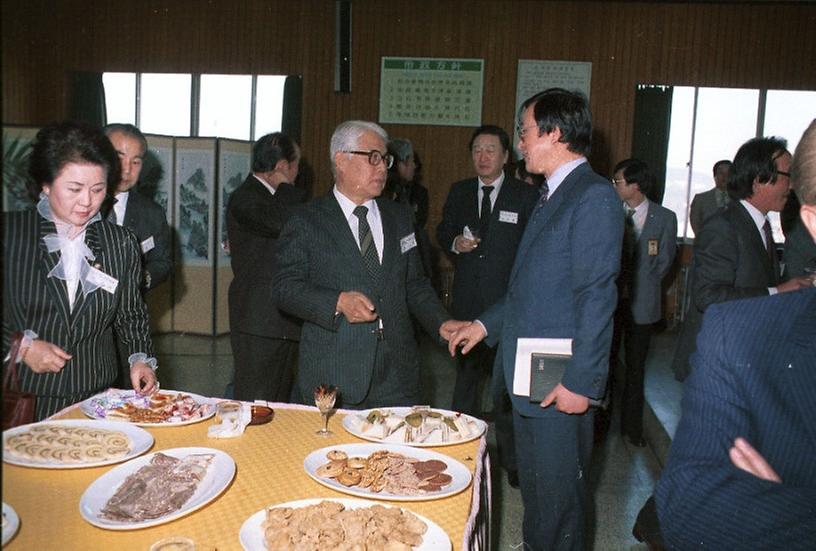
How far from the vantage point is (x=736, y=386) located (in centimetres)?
93

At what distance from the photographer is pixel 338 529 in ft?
3.72

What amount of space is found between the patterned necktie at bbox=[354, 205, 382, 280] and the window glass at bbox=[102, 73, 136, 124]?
7.22 metres

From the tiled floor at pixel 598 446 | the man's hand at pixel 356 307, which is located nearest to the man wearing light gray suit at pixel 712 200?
the tiled floor at pixel 598 446

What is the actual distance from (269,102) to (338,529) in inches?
314

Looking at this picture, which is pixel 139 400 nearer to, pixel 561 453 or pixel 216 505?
pixel 216 505

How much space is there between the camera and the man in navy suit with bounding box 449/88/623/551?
1.91m

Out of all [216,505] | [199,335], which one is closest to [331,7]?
[199,335]

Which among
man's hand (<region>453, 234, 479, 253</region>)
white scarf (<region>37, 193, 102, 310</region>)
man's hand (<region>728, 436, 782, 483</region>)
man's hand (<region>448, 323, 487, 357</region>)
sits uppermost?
white scarf (<region>37, 193, 102, 310</region>)

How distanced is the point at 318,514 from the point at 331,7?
7.80 metres

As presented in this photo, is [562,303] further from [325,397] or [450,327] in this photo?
[325,397]

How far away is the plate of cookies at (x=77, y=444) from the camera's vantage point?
1.34 meters

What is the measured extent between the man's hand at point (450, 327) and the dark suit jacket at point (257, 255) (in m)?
1.14

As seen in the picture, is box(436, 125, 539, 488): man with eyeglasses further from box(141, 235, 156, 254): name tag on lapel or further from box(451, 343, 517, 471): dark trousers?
box(141, 235, 156, 254): name tag on lapel

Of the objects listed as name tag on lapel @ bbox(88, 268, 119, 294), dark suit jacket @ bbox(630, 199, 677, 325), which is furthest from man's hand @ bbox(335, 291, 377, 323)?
dark suit jacket @ bbox(630, 199, 677, 325)
